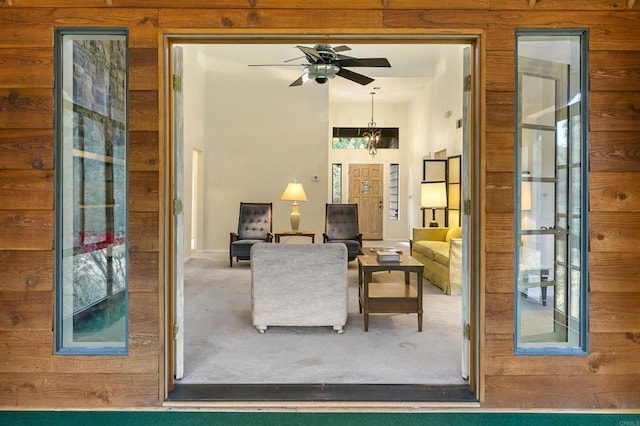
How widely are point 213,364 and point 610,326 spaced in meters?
2.34

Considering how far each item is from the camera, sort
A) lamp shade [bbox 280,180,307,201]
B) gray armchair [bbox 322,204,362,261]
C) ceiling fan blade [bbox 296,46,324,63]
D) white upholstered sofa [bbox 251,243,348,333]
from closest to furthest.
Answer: white upholstered sofa [bbox 251,243,348,333]
ceiling fan blade [bbox 296,46,324,63]
gray armchair [bbox 322,204,362,261]
lamp shade [bbox 280,180,307,201]

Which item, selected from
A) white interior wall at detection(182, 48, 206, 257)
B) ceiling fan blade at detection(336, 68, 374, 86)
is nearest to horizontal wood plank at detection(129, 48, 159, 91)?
ceiling fan blade at detection(336, 68, 374, 86)

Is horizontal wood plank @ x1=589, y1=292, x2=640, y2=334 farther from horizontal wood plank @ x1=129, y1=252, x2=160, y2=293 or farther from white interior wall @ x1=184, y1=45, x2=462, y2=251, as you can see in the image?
white interior wall @ x1=184, y1=45, x2=462, y2=251

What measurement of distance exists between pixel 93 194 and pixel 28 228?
357 mm

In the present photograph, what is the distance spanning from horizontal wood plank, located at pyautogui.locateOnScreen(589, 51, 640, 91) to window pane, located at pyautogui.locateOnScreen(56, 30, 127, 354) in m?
2.55

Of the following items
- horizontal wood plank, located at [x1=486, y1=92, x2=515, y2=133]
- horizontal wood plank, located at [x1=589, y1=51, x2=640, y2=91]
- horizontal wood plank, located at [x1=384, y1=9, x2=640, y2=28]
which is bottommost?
horizontal wood plank, located at [x1=486, y1=92, x2=515, y2=133]

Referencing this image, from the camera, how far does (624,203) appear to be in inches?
87.8

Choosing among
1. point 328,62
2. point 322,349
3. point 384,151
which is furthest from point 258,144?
point 322,349

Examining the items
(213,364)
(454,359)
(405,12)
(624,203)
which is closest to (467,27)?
(405,12)

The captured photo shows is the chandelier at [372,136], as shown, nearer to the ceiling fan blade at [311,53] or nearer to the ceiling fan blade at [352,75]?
the ceiling fan blade at [352,75]

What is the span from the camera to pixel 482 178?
88.3 inches

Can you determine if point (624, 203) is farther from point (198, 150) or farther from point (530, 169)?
point (198, 150)

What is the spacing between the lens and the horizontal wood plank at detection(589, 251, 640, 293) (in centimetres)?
224

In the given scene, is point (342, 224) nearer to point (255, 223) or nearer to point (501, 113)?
point (255, 223)
